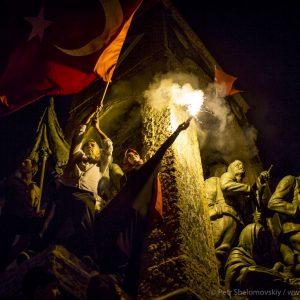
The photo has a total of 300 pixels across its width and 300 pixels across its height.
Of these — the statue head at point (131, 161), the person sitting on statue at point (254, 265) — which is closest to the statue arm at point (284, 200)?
the person sitting on statue at point (254, 265)

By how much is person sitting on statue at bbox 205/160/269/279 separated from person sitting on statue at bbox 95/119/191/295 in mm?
2378

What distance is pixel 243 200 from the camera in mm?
10773

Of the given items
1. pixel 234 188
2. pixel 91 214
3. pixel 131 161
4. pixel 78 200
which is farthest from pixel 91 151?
pixel 234 188

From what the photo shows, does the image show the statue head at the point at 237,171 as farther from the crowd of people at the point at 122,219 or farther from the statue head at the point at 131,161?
the statue head at the point at 131,161

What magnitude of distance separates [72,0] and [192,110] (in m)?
5.21

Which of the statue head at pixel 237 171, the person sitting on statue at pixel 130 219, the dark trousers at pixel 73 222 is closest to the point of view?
the person sitting on statue at pixel 130 219

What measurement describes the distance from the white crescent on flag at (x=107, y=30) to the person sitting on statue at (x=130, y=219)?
3499 millimetres

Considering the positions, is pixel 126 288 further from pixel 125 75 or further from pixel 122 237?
pixel 125 75

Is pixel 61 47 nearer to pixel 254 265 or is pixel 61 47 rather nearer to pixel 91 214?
pixel 91 214

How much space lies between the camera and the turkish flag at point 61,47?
9.87 m

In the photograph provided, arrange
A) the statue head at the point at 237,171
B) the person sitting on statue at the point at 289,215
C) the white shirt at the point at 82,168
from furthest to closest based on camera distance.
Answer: the statue head at the point at 237,171
the person sitting on statue at the point at 289,215
the white shirt at the point at 82,168

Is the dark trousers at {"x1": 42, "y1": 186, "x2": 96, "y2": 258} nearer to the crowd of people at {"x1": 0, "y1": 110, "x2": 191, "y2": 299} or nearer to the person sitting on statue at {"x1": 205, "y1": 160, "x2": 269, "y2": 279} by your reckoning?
the crowd of people at {"x1": 0, "y1": 110, "x2": 191, "y2": 299}

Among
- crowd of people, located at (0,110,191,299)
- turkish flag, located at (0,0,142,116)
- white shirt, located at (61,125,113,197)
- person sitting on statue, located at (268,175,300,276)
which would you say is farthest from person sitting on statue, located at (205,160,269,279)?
turkish flag, located at (0,0,142,116)

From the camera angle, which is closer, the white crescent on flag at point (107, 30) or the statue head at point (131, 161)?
the statue head at point (131, 161)
